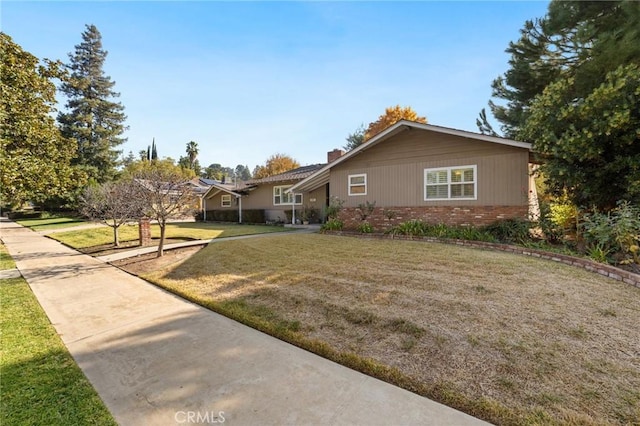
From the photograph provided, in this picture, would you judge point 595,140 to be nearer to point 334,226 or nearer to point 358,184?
point 358,184

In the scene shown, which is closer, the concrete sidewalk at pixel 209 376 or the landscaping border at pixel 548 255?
the concrete sidewalk at pixel 209 376

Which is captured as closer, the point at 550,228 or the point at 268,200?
the point at 550,228

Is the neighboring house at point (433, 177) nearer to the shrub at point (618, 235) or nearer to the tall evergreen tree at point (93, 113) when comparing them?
the shrub at point (618, 235)

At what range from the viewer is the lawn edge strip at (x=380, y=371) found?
2.27 m

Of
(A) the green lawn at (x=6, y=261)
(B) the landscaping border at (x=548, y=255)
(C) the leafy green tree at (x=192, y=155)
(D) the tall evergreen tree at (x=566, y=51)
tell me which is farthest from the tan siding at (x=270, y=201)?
(C) the leafy green tree at (x=192, y=155)

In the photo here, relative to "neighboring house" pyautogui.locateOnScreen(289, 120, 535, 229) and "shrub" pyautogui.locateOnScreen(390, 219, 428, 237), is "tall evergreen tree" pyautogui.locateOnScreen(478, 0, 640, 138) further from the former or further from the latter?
"shrub" pyautogui.locateOnScreen(390, 219, 428, 237)

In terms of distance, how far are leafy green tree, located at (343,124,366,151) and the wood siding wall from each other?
21693 millimetres

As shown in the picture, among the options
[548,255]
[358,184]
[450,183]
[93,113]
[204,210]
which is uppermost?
[93,113]

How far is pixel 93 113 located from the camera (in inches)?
1238

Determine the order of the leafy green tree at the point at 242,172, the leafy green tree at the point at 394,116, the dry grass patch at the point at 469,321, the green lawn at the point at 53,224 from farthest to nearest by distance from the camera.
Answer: the leafy green tree at the point at 242,172, the leafy green tree at the point at 394,116, the green lawn at the point at 53,224, the dry grass patch at the point at 469,321

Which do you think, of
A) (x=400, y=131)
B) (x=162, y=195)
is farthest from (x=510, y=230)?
(x=162, y=195)

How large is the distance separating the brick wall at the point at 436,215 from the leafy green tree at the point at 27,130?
10264 millimetres

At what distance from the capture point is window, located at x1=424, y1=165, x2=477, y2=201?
36.9ft

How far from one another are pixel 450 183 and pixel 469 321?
8891 millimetres
